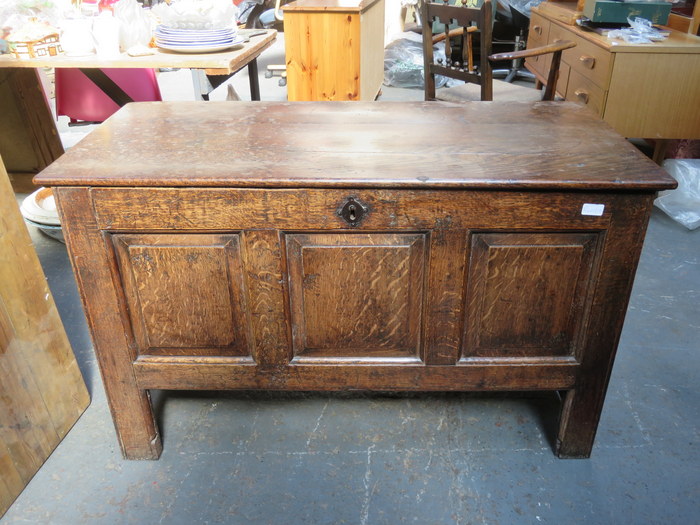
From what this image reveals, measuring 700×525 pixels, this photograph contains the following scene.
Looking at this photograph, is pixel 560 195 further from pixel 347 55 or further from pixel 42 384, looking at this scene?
→ pixel 347 55

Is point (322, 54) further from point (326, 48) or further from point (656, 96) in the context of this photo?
point (656, 96)

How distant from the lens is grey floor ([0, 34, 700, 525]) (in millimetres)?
1395

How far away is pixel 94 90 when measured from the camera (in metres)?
2.83

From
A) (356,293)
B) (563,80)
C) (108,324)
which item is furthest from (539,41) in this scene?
(108,324)

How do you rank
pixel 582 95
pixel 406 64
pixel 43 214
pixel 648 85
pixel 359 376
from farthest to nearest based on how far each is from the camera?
pixel 406 64, pixel 582 95, pixel 648 85, pixel 43 214, pixel 359 376

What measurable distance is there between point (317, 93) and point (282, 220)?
8.51 feet

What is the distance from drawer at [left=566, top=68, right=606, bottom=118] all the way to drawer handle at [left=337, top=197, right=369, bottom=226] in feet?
6.41

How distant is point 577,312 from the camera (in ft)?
4.35

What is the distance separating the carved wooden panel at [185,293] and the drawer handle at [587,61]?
2.51 metres

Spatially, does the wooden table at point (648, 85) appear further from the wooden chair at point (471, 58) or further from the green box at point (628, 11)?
the wooden chair at point (471, 58)

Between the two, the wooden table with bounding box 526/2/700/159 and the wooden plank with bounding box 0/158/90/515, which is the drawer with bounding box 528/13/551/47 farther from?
the wooden plank with bounding box 0/158/90/515

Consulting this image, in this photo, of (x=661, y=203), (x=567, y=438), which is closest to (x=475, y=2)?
(x=661, y=203)

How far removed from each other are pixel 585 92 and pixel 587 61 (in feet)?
0.52

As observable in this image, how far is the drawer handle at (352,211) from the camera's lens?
1194mm
